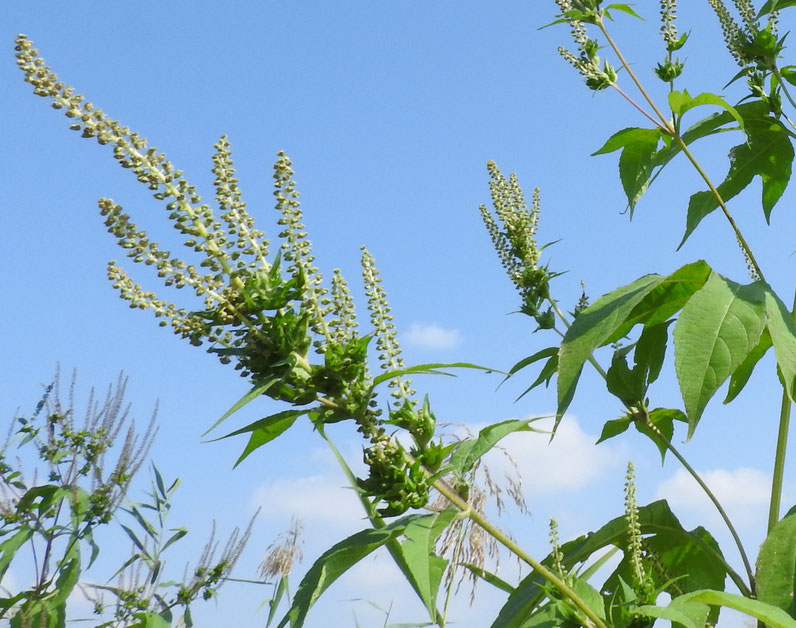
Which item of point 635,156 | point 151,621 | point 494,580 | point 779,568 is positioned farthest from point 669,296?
point 151,621

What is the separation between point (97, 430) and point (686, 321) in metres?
4.30

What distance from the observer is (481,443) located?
67.1 inches

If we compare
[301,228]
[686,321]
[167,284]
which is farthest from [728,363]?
[167,284]

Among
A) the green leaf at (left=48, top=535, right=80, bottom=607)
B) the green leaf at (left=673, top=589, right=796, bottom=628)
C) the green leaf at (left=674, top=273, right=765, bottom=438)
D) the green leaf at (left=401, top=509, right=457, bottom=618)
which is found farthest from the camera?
the green leaf at (left=48, top=535, right=80, bottom=607)

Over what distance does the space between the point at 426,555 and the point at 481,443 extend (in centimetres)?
29

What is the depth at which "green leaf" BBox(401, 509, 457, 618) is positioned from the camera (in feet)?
4.75

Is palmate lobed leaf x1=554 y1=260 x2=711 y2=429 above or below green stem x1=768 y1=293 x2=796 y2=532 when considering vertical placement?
above

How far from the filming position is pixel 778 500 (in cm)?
224

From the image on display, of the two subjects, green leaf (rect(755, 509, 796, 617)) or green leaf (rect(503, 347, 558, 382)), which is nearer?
green leaf (rect(755, 509, 796, 617))

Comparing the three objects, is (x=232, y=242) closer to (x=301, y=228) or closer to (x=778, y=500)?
(x=301, y=228)

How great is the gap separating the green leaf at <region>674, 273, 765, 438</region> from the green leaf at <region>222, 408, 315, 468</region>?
2.51 ft

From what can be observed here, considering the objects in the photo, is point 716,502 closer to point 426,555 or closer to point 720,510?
point 720,510

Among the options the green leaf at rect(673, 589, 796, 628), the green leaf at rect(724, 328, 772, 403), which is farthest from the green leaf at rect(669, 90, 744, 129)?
the green leaf at rect(673, 589, 796, 628)

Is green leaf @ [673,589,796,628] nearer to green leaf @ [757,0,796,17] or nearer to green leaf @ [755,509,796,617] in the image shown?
green leaf @ [755,509,796,617]
